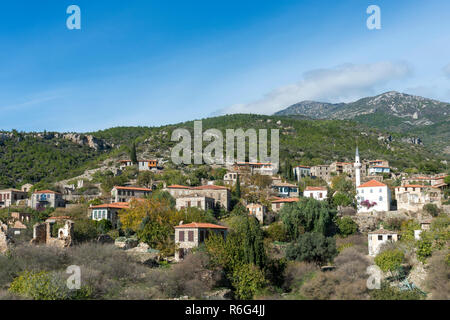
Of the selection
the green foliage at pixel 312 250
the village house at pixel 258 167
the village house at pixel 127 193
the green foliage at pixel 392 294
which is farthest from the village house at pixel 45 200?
the green foliage at pixel 392 294

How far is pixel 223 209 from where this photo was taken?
59.9m

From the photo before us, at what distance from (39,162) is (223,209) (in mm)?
55376

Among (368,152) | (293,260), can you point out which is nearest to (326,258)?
(293,260)

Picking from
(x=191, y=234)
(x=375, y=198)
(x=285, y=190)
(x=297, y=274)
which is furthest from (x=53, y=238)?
(x=285, y=190)

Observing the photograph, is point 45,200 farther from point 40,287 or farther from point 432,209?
point 432,209

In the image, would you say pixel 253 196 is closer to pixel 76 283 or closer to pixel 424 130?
pixel 76 283

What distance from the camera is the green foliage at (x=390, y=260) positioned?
38.8 m

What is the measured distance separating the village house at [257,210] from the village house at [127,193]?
49.1 feet

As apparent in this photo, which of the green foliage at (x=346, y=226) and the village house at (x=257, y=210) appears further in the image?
the village house at (x=257, y=210)

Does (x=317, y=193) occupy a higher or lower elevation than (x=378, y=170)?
lower

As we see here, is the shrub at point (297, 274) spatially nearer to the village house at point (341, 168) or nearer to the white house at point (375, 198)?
the white house at point (375, 198)

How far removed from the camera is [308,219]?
49969mm

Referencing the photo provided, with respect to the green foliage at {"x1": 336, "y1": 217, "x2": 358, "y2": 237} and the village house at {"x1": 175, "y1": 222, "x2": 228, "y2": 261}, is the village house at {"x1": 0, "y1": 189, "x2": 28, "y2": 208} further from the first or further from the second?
the green foliage at {"x1": 336, "y1": 217, "x2": 358, "y2": 237}

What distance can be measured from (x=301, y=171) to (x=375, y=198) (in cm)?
2789
